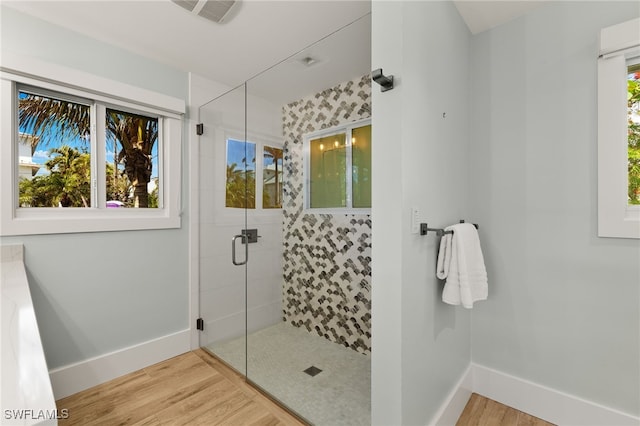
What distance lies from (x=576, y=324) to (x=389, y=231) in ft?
4.31

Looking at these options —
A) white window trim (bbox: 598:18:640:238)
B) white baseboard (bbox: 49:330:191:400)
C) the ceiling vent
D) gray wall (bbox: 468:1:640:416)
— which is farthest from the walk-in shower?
white window trim (bbox: 598:18:640:238)

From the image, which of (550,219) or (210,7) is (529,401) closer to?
(550,219)

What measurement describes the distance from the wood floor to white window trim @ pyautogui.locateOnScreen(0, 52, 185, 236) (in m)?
1.12

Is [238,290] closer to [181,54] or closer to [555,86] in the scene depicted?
[181,54]

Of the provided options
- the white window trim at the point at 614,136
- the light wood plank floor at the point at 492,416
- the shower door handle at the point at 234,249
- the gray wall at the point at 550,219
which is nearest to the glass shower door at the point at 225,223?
the shower door handle at the point at 234,249

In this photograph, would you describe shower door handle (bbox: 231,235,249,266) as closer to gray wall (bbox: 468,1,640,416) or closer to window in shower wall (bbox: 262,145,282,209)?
window in shower wall (bbox: 262,145,282,209)

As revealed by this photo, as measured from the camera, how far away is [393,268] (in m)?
1.23

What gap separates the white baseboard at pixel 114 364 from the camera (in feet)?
6.22

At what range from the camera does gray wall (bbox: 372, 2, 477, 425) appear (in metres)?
1.22

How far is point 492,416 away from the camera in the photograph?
1.71 meters

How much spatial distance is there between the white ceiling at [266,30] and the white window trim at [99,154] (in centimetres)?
32

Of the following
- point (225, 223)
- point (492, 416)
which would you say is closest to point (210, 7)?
point (225, 223)

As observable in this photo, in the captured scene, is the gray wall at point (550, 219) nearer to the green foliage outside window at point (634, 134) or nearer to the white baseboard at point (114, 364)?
A: the green foliage outside window at point (634, 134)

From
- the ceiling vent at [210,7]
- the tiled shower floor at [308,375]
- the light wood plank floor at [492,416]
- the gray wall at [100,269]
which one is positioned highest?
the ceiling vent at [210,7]
